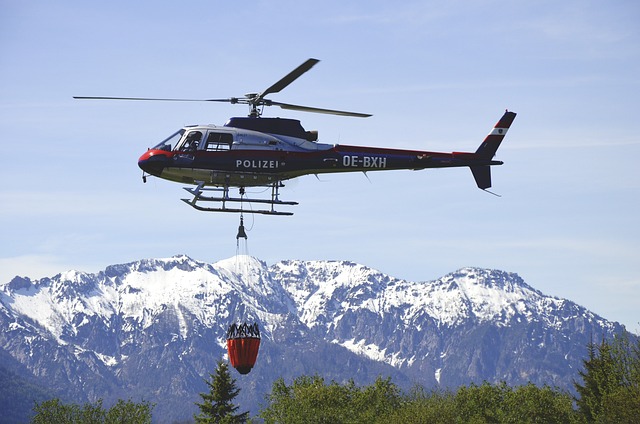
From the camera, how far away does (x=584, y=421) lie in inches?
3728

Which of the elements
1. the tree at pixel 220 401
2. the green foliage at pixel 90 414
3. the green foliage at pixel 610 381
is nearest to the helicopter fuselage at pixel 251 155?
the green foliage at pixel 610 381

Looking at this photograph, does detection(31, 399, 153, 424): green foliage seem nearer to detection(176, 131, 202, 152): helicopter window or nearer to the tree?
the tree

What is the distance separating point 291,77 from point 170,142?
8325 millimetres

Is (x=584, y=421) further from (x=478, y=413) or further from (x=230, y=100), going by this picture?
(x=230, y=100)

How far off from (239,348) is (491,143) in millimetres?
17129

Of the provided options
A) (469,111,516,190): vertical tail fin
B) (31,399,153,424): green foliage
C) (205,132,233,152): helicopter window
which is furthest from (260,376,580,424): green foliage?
(205,132,233,152): helicopter window

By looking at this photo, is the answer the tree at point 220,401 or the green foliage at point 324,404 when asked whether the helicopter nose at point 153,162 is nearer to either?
the green foliage at point 324,404

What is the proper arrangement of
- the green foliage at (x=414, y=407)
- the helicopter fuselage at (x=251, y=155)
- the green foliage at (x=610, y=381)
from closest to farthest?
the helicopter fuselage at (x=251, y=155)
the green foliage at (x=610, y=381)
the green foliage at (x=414, y=407)

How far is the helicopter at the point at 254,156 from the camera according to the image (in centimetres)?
5581

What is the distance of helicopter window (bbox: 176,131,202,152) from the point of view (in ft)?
184

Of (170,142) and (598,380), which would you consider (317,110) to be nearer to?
(170,142)

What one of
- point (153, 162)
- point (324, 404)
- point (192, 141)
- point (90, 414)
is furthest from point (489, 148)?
point (90, 414)

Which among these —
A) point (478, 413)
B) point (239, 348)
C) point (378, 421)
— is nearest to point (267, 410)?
point (378, 421)

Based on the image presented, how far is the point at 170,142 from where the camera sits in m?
56.5
